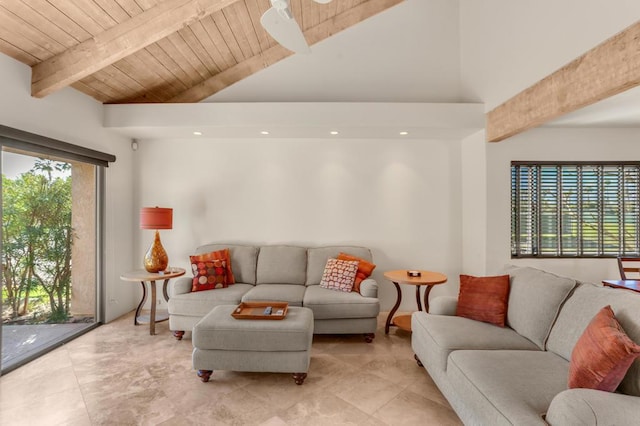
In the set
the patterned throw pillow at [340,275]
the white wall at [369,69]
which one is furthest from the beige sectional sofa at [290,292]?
the white wall at [369,69]

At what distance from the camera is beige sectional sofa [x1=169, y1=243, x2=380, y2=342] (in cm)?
314

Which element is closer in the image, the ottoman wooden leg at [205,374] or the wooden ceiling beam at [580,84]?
the wooden ceiling beam at [580,84]

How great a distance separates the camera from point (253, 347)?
234 centimetres

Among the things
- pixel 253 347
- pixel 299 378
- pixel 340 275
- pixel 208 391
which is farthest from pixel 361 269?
pixel 208 391

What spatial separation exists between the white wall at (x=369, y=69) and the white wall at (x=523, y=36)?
263mm

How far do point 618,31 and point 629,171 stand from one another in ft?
9.38

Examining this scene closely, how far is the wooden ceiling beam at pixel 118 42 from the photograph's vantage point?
250 centimetres

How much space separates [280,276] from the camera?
3770 millimetres

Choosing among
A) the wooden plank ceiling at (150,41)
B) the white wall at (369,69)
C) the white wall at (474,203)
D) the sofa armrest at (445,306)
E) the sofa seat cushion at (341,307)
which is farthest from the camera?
the white wall at (369,69)

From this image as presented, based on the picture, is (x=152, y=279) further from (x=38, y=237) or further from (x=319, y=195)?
(x=319, y=195)

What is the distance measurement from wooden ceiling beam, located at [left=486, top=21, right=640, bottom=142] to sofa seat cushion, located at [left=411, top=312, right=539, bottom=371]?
1805 millimetres

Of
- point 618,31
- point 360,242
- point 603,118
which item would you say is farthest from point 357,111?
point 603,118

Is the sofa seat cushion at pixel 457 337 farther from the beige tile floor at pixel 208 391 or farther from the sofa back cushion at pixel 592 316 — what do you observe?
the beige tile floor at pixel 208 391

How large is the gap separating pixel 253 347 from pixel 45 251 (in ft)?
8.20
